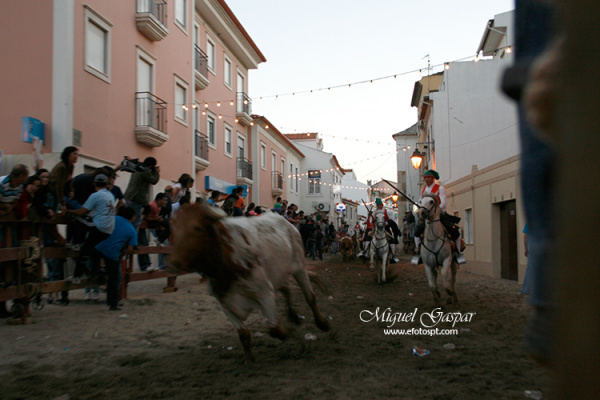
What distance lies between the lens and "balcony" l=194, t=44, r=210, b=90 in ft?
75.5

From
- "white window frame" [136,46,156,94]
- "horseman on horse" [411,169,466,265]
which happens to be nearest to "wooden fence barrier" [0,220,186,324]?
"horseman on horse" [411,169,466,265]

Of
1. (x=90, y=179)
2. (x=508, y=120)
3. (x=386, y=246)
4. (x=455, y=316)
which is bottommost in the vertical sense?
(x=455, y=316)

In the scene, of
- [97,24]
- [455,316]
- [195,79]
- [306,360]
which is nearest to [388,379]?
[306,360]

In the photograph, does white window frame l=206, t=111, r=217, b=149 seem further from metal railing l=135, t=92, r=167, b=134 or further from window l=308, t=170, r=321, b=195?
window l=308, t=170, r=321, b=195

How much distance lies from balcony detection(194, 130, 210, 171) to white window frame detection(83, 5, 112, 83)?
303 inches

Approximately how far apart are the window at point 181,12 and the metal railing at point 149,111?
456 cm

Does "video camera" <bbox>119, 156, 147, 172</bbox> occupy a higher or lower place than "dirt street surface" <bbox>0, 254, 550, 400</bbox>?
higher

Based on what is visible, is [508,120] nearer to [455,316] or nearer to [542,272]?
[455,316]

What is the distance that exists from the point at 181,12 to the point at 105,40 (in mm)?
6694

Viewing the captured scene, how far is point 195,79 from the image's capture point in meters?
22.9

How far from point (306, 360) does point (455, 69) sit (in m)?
25.1

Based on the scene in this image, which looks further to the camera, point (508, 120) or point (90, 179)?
point (508, 120)

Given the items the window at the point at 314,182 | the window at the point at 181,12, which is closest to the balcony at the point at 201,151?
the window at the point at 181,12

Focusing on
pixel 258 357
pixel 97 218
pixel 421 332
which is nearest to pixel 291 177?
pixel 97 218
